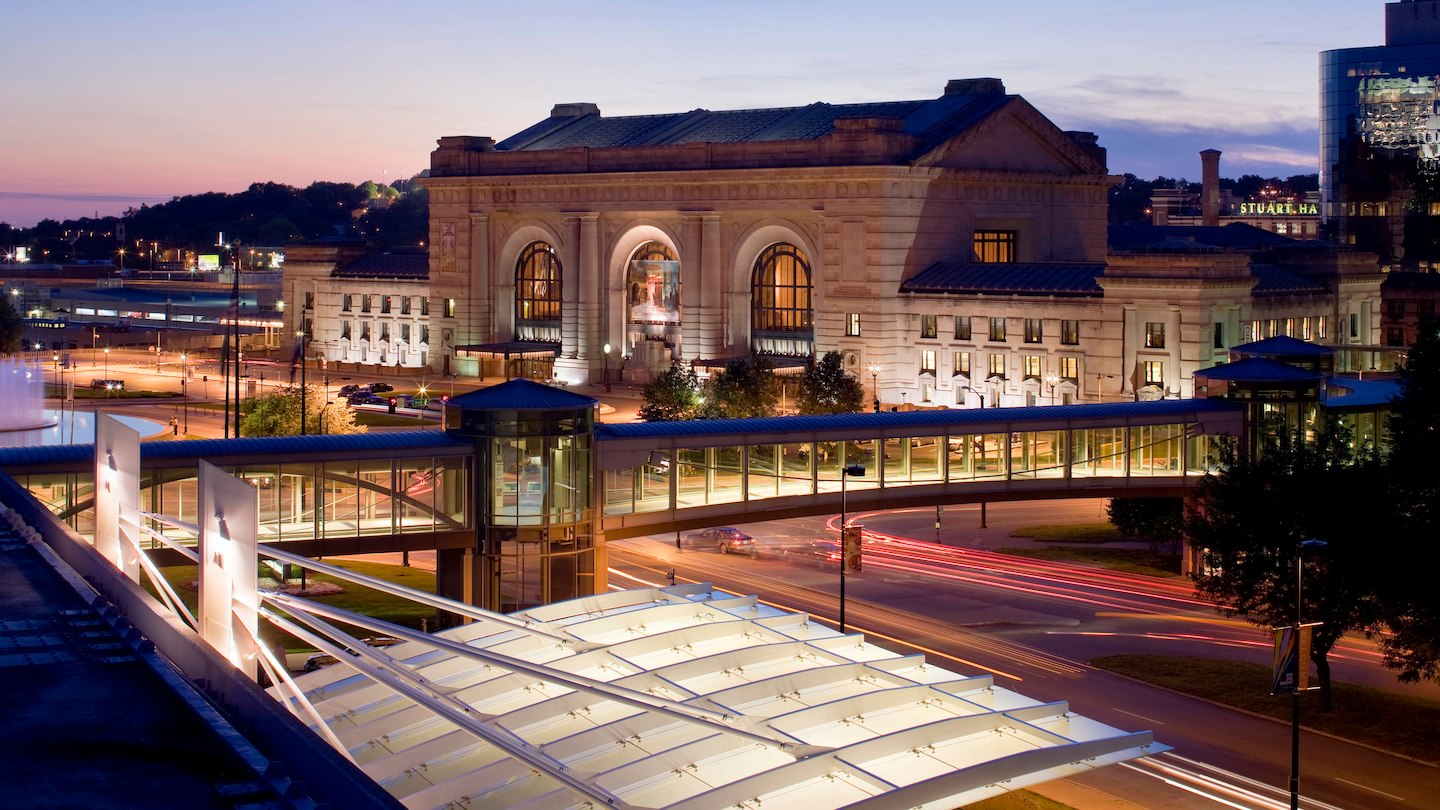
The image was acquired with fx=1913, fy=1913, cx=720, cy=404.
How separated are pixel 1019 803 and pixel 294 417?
47184 millimetres

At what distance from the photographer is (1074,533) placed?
83812mm

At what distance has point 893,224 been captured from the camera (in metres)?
117

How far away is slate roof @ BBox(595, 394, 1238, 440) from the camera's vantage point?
57.2m

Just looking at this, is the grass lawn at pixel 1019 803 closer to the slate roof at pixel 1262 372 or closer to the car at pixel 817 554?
the slate roof at pixel 1262 372

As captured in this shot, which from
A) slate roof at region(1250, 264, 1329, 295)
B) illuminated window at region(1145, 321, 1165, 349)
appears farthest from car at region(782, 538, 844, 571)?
slate roof at region(1250, 264, 1329, 295)

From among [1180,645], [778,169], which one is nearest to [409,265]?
[778,169]

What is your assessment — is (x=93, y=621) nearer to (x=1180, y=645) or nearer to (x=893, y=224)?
(x=1180, y=645)

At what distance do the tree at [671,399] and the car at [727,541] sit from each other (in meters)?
16.9

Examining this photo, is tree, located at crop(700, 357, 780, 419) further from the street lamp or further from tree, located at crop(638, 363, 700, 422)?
the street lamp

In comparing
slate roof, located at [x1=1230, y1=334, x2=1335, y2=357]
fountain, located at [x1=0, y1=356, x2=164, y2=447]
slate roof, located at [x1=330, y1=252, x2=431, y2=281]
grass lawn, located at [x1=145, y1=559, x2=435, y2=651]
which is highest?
slate roof, located at [x1=330, y1=252, x2=431, y2=281]

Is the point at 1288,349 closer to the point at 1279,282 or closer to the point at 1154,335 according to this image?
the point at 1154,335

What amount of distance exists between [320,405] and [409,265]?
233ft

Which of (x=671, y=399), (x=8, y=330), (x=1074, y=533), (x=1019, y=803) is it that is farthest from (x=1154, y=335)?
(x=8, y=330)

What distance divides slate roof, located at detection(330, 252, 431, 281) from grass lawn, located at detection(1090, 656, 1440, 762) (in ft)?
326
